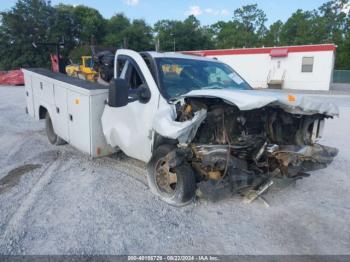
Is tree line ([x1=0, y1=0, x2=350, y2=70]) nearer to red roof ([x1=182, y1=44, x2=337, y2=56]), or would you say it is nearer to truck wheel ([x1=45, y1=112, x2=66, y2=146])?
red roof ([x1=182, y1=44, x2=337, y2=56])

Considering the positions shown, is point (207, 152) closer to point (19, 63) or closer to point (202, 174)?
point (202, 174)

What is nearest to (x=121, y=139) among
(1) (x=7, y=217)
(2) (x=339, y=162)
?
(1) (x=7, y=217)

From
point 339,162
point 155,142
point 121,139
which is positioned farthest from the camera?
point 339,162

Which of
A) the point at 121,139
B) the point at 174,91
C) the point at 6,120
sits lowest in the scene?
the point at 6,120

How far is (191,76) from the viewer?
4.39 m

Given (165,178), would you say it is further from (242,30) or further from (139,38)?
(242,30)

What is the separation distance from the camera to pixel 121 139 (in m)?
4.49

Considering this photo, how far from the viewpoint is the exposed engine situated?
3.44 meters

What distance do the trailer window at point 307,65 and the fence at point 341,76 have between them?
715 inches

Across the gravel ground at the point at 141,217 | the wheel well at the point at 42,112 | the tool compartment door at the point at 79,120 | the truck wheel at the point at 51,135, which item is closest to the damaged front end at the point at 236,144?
the gravel ground at the point at 141,217

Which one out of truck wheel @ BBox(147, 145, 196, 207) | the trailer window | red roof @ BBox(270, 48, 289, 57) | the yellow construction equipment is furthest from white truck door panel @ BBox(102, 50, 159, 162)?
the trailer window

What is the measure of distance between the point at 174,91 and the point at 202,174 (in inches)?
47.1

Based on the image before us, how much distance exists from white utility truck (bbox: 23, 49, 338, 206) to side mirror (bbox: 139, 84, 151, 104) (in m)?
0.01

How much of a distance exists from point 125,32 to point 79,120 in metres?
49.9
